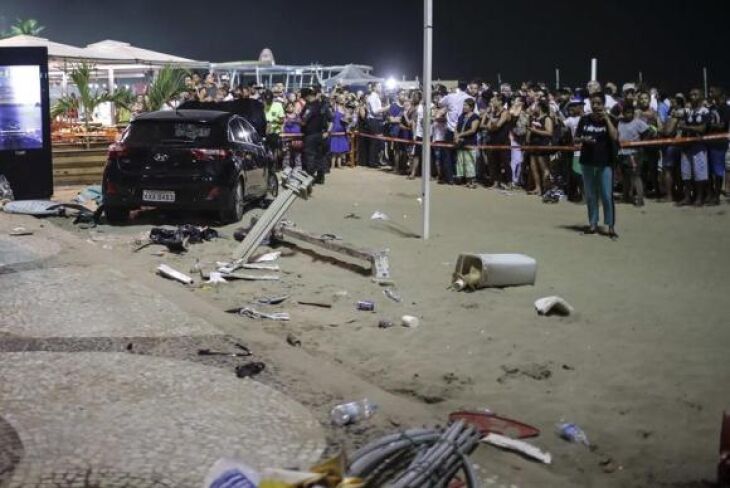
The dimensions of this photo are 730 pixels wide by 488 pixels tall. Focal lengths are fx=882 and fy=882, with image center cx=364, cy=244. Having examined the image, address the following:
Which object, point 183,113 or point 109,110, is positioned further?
point 109,110

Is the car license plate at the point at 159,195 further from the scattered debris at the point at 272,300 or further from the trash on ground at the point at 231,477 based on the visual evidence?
the trash on ground at the point at 231,477

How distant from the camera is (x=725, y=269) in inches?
400

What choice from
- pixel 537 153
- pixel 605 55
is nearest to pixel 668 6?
pixel 605 55

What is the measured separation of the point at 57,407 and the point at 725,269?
302 inches

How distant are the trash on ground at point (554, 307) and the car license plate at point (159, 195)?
641 centimetres

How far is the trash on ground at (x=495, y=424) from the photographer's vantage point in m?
5.30

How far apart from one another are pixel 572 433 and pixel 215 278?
17.2 feet

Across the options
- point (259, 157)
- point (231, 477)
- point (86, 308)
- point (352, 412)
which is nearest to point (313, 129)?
point (259, 157)

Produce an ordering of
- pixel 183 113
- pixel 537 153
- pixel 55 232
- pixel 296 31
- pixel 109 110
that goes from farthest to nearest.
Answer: pixel 296 31 < pixel 109 110 < pixel 537 153 < pixel 183 113 < pixel 55 232

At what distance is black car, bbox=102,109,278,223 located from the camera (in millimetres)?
12703

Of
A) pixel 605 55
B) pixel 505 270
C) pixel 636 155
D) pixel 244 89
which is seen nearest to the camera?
pixel 505 270

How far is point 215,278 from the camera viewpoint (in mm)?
9602

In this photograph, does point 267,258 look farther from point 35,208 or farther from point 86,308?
point 35,208

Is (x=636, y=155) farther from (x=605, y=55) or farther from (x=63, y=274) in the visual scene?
(x=605, y=55)
